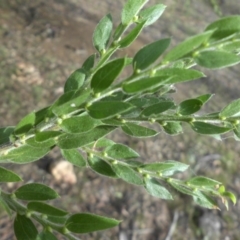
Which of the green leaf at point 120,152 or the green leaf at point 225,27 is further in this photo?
the green leaf at point 120,152

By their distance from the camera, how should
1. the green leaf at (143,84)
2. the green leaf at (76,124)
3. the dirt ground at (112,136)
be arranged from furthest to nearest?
the dirt ground at (112,136), the green leaf at (76,124), the green leaf at (143,84)

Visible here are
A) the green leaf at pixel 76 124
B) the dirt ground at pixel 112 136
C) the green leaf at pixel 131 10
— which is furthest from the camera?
the dirt ground at pixel 112 136


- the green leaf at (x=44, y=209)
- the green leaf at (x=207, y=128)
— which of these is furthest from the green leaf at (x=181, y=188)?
the green leaf at (x=44, y=209)

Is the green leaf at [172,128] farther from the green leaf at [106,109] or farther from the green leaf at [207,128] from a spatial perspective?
the green leaf at [106,109]

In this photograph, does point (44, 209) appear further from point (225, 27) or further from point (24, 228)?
point (225, 27)

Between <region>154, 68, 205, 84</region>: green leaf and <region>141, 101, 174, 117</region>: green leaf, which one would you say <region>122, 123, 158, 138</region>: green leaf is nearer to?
<region>141, 101, 174, 117</region>: green leaf

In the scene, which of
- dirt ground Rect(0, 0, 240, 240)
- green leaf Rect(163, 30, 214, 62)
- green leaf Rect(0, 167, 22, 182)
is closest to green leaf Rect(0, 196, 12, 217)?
green leaf Rect(0, 167, 22, 182)

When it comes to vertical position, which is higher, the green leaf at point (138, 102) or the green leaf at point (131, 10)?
the green leaf at point (131, 10)

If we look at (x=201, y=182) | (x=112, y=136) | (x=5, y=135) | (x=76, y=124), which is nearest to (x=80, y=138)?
(x=76, y=124)
